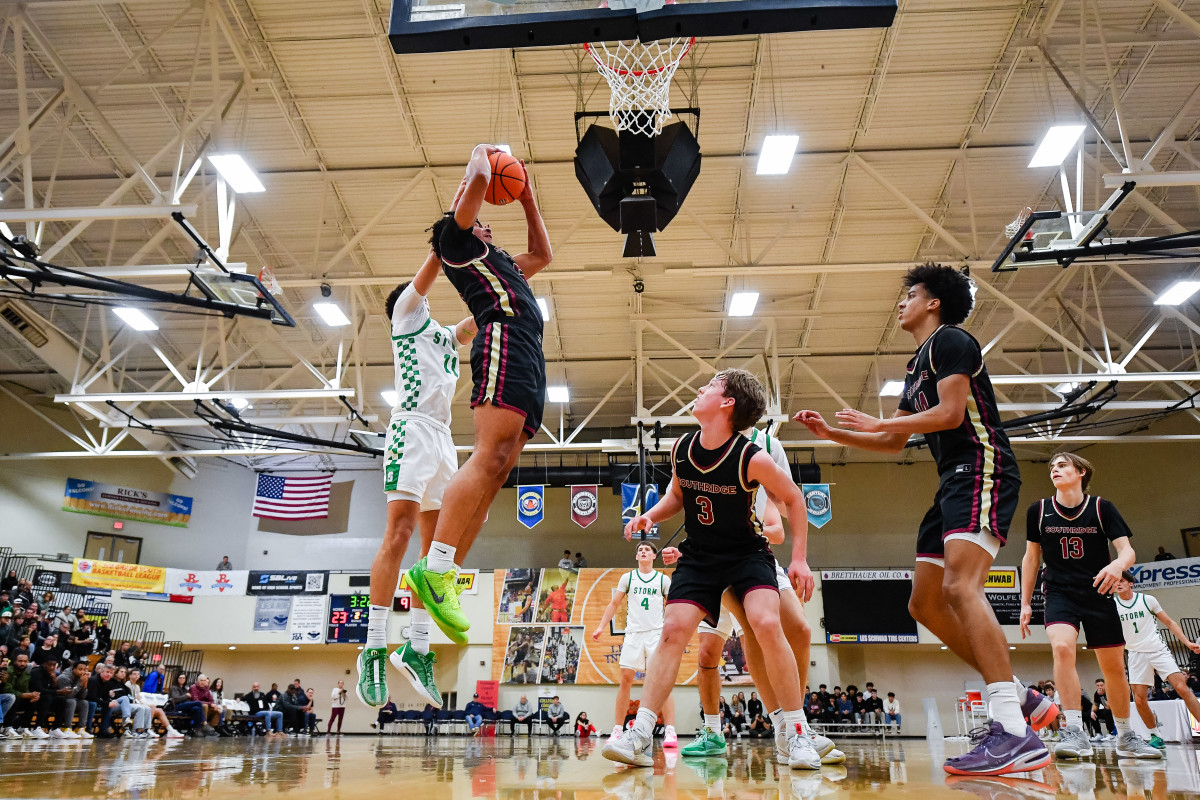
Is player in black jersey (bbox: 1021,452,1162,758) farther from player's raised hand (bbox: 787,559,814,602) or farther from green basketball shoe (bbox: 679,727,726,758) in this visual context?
player's raised hand (bbox: 787,559,814,602)

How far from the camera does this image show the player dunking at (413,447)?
398cm

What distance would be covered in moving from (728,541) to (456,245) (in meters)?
1.88

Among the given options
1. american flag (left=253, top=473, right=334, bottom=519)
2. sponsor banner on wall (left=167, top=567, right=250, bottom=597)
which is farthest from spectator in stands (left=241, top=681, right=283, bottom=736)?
american flag (left=253, top=473, right=334, bottom=519)

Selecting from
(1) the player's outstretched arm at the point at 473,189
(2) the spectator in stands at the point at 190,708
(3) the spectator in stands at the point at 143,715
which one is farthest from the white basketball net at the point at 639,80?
(2) the spectator in stands at the point at 190,708

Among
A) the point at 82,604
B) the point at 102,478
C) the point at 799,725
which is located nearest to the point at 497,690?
the point at 82,604

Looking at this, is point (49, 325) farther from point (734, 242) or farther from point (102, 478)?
point (734, 242)

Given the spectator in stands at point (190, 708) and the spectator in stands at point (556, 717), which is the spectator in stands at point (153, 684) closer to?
the spectator in stands at point (190, 708)

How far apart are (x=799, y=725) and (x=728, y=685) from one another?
18882 millimetres

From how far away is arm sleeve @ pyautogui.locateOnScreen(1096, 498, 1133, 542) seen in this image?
5230 millimetres

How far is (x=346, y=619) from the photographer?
2245 cm

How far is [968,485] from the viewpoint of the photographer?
3471mm

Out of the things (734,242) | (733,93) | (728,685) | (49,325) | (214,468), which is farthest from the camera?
(214,468)

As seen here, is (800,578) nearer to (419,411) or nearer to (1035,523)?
(419,411)

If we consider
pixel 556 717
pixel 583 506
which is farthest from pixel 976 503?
pixel 556 717
